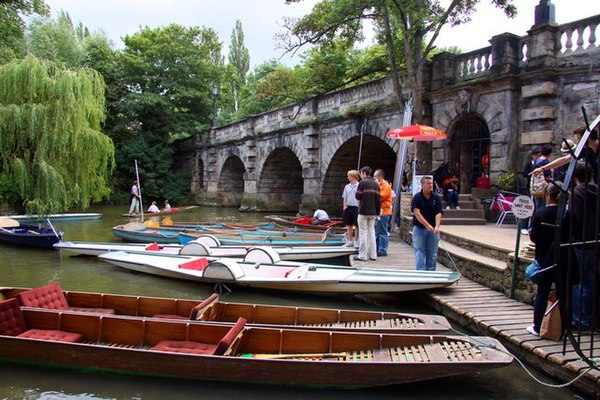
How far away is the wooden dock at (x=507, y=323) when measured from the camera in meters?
3.99

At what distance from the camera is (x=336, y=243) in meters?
10.8

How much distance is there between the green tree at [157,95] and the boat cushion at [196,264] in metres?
22.2

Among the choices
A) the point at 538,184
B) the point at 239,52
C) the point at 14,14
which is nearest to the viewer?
the point at 538,184

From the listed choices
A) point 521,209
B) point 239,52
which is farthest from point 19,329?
point 239,52

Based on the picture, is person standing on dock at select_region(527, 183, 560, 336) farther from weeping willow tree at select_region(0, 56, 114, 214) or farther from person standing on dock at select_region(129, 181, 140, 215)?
person standing on dock at select_region(129, 181, 140, 215)

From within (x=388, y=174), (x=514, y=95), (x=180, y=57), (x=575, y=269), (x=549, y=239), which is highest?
(x=180, y=57)

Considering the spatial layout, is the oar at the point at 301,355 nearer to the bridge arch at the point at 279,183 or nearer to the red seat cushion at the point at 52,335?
the red seat cushion at the point at 52,335

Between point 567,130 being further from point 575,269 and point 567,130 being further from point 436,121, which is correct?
point 575,269

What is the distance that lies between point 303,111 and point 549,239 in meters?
16.1

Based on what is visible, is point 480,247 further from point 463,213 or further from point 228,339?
point 228,339

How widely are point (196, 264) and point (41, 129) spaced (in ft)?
23.2

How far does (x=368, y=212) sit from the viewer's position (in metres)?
7.72

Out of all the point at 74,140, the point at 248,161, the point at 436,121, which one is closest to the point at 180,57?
the point at 248,161

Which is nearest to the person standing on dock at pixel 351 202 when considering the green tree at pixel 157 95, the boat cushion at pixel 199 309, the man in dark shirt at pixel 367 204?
the man in dark shirt at pixel 367 204
